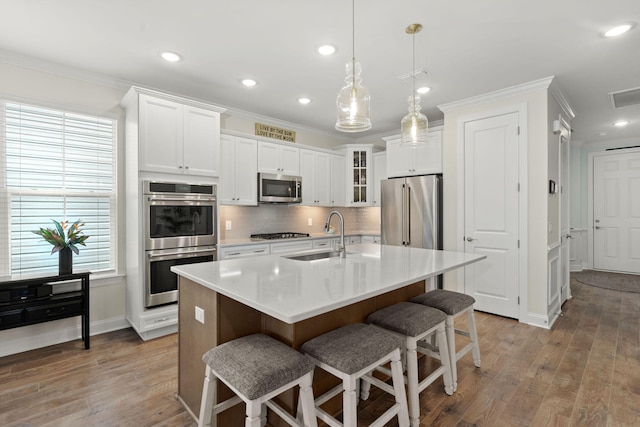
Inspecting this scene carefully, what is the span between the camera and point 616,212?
6.22m

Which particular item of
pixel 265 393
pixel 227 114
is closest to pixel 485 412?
pixel 265 393

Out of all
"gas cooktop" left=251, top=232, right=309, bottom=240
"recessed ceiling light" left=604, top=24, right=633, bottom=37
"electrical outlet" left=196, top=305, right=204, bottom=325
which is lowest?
"electrical outlet" left=196, top=305, right=204, bottom=325

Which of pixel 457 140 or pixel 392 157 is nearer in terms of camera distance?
pixel 457 140

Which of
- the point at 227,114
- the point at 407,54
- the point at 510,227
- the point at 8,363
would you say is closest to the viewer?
the point at 8,363

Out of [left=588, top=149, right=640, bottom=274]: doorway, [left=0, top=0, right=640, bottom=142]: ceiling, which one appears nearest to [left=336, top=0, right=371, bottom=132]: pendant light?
[left=0, top=0, right=640, bottom=142]: ceiling

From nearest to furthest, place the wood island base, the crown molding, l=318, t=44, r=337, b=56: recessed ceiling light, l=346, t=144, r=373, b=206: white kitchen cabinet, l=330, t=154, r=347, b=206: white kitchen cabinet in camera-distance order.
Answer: the wood island base, l=318, t=44, r=337, b=56: recessed ceiling light, the crown molding, l=330, t=154, r=347, b=206: white kitchen cabinet, l=346, t=144, r=373, b=206: white kitchen cabinet

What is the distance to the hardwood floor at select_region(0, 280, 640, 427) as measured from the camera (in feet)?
6.41

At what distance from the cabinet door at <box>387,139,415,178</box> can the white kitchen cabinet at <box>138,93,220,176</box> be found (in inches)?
99.5

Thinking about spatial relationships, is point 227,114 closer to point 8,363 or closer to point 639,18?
point 8,363

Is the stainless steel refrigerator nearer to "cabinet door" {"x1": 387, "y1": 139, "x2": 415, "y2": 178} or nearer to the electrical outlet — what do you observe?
"cabinet door" {"x1": 387, "y1": 139, "x2": 415, "y2": 178}

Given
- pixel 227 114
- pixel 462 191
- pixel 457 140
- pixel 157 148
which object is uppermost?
pixel 227 114

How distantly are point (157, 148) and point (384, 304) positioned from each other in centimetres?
258

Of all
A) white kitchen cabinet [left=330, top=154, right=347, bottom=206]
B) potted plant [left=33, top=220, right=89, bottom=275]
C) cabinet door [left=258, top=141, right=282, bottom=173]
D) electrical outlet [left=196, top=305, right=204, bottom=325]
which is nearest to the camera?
electrical outlet [left=196, top=305, right=204, bottom=325]

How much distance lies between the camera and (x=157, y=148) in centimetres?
317
